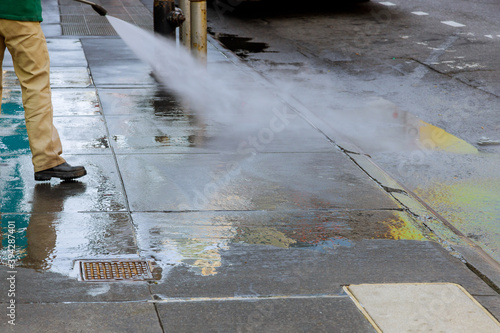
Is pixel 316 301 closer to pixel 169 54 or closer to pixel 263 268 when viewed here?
pixel 263 268

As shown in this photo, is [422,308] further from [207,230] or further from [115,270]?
[115,270]

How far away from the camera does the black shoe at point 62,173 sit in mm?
5305

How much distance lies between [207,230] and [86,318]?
130cm

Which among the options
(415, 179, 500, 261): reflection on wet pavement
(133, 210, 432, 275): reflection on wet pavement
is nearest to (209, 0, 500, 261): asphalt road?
(415, 179, 500, 261): reflection on wet pavement

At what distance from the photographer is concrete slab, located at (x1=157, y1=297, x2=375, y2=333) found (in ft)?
11.3

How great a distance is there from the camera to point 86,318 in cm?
345

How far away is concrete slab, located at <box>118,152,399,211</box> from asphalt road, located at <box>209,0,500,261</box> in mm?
659

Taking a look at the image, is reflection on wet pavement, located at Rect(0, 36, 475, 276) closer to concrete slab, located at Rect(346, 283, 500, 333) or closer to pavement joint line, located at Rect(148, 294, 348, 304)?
pavement joint line, located at Rect(148, 294, 348, 304)

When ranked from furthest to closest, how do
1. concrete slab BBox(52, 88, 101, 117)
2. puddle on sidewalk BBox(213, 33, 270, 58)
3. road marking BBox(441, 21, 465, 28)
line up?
road marking BBox(441, 21, 465, 28) < puddle on sidewalk BBox(213, 33, 270, 58) < concrete slab BBox(52, 88, 101, 117)

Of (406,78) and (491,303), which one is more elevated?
(491,303)

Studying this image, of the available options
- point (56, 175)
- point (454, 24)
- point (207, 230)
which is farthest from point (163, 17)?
point (454, 24)

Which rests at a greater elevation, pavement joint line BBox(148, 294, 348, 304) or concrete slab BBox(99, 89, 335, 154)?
pavement joint line BBox(148, 294, 348, 304)

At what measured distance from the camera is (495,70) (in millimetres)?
10539

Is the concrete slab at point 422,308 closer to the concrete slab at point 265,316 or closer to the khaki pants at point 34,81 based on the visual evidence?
the concrete slab at point 265,316
